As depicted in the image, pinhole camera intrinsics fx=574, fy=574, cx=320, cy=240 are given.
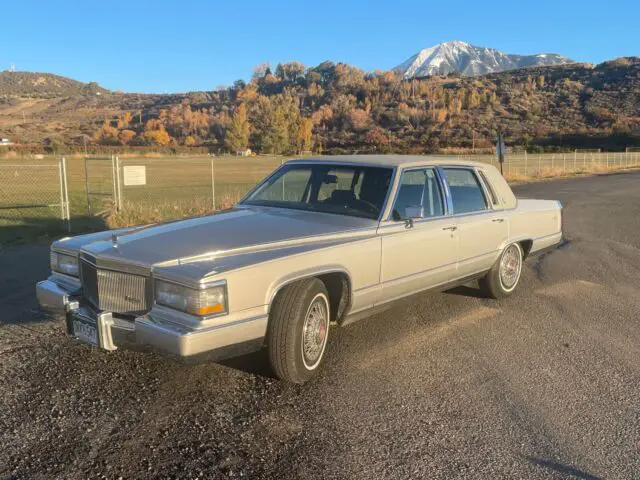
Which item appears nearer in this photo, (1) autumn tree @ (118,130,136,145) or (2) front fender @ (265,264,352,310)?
(2) front fender @ (265,264,352,310)

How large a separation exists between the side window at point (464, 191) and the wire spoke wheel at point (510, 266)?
29.3 inches

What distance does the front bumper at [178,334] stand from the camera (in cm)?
335

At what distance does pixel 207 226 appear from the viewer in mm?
4395

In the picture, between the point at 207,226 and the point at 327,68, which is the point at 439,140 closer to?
the point at 207,226

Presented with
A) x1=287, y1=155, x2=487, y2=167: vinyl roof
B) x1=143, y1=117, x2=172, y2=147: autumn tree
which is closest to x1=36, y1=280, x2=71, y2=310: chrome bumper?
x1=287, y1=155, x2=487, y2=167: vinyl roof

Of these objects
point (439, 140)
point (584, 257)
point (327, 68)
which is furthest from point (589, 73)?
point (584, 257)

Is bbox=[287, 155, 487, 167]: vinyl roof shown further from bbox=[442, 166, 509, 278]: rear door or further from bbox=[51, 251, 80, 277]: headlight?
bbox=[51, 251, 80, 277]: headlight

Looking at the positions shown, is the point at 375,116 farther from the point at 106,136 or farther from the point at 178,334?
the point at 178,334

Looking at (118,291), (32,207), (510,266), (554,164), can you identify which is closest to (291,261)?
(118,291)

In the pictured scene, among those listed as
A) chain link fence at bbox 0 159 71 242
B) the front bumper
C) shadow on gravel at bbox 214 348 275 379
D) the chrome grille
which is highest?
the chrome grille

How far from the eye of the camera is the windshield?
4859 millimetres

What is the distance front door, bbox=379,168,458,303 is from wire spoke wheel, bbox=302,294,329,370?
63cm

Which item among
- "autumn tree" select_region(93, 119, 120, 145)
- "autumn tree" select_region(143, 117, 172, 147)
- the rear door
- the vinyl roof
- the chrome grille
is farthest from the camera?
"autumn tree" select_region(143, 117, 172, 147)

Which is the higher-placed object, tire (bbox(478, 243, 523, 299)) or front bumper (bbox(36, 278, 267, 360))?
front bumper (bbox(36, 278, 267, 360))
